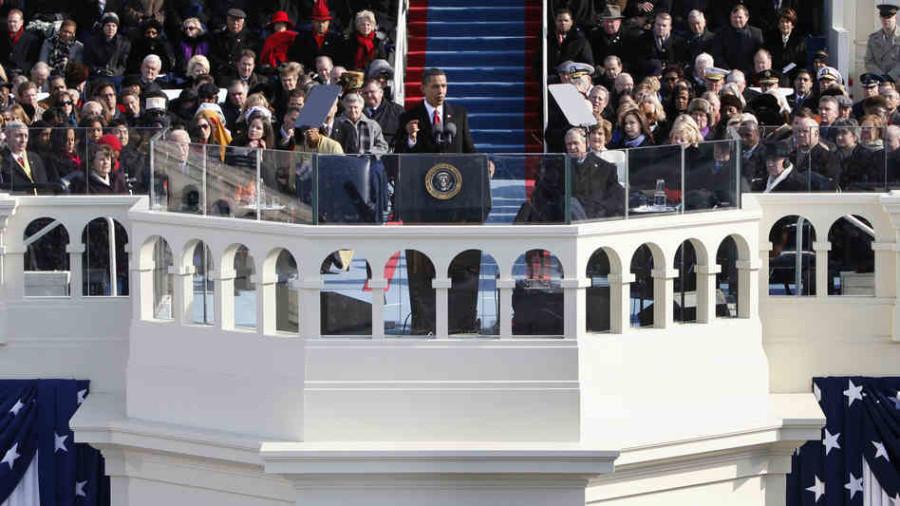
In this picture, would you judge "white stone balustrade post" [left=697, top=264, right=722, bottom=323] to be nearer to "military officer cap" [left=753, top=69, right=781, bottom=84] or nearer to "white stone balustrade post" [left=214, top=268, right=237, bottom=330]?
"white stone balustrade post" [left=214, top=268, right=237, bottom=330]

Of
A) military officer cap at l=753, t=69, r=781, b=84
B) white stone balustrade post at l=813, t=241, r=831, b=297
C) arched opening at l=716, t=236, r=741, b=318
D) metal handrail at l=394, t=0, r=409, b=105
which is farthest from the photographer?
metal handrail at l=394, t=0, r=409, b=105

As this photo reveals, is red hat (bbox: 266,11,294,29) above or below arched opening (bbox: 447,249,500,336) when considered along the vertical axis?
above

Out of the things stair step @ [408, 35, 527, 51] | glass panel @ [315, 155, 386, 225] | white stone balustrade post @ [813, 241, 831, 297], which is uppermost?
stair step @ [408, 35, 527, 51]

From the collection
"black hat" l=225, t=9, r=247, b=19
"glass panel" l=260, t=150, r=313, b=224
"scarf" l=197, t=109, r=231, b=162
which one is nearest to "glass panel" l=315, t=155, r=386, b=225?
"glass panel" l=260, t=150, r=313, b=224

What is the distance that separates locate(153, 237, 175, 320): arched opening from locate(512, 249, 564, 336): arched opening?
13.9 ft

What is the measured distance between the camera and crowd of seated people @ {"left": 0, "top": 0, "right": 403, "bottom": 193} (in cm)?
3394

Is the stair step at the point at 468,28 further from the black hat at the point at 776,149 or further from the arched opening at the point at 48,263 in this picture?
the arched opening at the point at 48,263

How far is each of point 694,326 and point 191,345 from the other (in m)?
5.37

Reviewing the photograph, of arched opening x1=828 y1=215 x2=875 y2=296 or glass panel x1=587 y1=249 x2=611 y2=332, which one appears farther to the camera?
arched opening x1=828 y1=215 x2=875 y2=296

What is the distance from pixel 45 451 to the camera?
34.2m

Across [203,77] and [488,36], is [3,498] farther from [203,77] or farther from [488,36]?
[488,36]

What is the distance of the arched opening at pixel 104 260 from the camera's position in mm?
33812

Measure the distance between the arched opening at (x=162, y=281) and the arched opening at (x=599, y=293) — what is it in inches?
186

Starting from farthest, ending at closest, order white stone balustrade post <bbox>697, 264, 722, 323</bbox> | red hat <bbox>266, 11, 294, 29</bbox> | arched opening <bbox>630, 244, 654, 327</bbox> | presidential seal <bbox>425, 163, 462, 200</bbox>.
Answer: red hat <bbox>266, 11, 294, 29</bbox> < white stone balustrade post <bbox>697, 264, 722, 323</bbox> < arched opening <bbox>630, 244, 654, 327</bbox> < presidential seal <bbox>425, 163, 462, 200</bbox>
